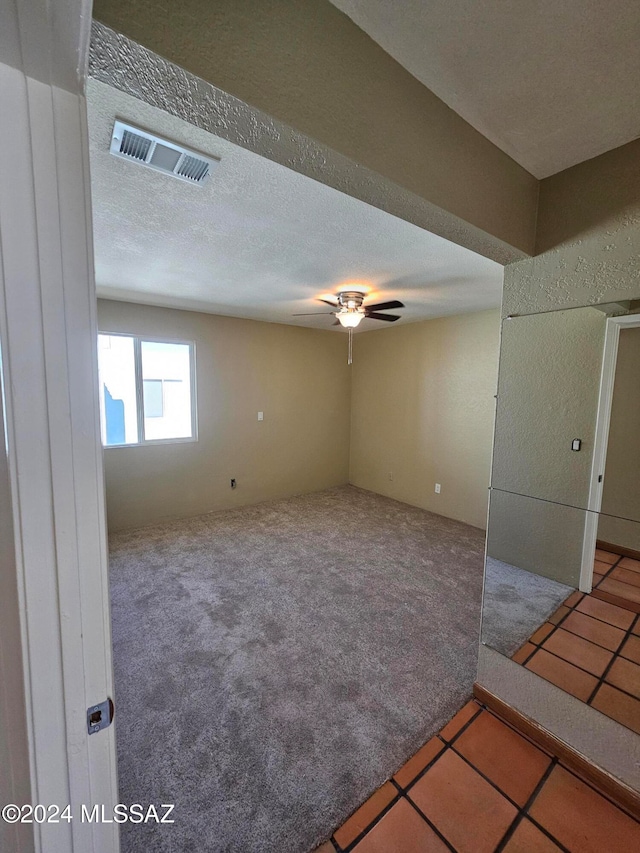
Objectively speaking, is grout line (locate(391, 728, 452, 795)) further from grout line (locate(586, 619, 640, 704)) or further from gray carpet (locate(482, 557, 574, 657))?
grout line (locate(586, 619, 640, 704))

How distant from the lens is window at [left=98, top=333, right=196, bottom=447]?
3.72 metres

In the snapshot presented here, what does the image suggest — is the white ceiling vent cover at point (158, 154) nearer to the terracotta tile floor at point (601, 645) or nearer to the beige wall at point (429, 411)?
the terracotta tile floor at point (601, 645)

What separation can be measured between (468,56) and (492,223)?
504 mm

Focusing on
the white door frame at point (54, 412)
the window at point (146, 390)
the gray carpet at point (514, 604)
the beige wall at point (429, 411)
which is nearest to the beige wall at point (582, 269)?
the gray carpet at point (514, 604)

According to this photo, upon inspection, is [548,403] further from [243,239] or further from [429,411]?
[429,411]

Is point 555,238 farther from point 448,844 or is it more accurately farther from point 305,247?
point 448,844

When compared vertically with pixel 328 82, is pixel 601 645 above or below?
below

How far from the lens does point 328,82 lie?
0.90 m

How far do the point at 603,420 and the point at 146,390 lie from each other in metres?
3.97

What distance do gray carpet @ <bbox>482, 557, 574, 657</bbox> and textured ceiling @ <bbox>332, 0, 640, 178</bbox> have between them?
1805mm

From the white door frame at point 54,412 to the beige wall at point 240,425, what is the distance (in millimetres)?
3503

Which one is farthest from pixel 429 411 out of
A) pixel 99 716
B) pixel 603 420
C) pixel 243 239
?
pixel 99 716

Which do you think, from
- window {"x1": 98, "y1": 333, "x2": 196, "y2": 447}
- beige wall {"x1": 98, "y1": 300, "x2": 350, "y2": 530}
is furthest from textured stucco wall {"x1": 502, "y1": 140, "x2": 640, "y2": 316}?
window {"x1": 98, "y1": 333, "x2": 196, "y2": 447}

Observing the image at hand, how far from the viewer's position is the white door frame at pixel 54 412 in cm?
51
